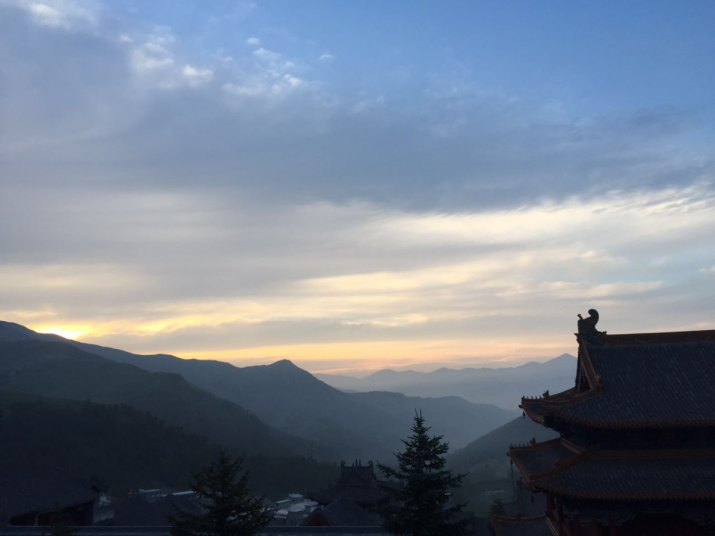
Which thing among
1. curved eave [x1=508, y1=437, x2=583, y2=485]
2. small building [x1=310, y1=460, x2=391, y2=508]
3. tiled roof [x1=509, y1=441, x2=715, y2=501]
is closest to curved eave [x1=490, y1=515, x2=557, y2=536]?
curved eave [x1=508, y1=437, x2=583, y2=485]

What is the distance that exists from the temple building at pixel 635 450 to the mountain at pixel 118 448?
125 metres

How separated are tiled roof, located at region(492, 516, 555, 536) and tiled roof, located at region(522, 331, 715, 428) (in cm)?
508

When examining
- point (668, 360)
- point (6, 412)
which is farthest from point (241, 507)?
point (6, 412)

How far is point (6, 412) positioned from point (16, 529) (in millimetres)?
142014

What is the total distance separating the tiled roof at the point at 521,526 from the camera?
26.4m

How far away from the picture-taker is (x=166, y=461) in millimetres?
155500

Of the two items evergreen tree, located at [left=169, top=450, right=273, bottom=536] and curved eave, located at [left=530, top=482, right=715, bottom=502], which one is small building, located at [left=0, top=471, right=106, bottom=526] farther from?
curved eave, located at [left=530, top=482, right=715, bottom=502]

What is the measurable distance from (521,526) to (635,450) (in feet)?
26.9

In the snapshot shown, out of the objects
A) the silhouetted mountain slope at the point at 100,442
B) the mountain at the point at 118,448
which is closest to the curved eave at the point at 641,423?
the mountain at the point at 118,448

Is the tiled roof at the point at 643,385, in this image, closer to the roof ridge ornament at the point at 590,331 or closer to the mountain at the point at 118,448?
the roof ridge ornament at the point at 590,331

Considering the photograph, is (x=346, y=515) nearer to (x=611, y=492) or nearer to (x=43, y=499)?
(x=43, y=499)

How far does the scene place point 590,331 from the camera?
26938 mm

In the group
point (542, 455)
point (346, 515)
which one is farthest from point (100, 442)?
point (542, 455)

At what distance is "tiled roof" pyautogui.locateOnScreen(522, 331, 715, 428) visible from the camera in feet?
73.6
